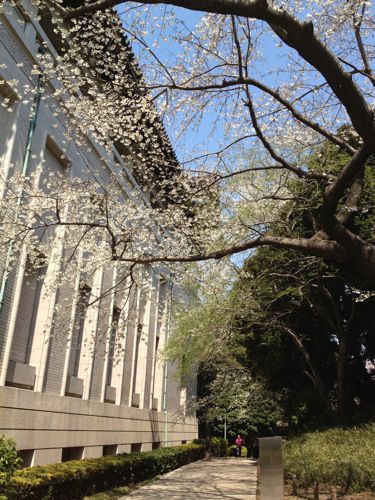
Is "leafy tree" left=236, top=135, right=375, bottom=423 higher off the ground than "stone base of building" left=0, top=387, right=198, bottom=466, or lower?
higher

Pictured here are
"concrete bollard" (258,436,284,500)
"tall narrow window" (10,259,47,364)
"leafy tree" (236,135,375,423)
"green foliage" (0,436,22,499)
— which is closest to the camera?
"green foliage" (0,436,22,499)

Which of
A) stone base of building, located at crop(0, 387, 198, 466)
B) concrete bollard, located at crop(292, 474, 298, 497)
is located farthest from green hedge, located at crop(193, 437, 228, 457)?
concrete bollard, located at crop(292, 474, 298, 497)

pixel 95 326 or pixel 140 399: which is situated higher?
pixel 95 326

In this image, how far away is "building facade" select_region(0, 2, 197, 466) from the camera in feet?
33.2

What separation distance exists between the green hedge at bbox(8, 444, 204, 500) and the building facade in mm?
1020

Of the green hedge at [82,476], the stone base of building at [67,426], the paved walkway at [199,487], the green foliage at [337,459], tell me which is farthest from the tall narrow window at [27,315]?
the green foliage at [337,459]

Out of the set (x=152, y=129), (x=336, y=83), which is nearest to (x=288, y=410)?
(x=152, y=129)

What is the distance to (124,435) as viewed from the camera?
17.1 metres

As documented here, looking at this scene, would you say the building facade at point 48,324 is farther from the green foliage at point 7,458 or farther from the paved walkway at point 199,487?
the green foliage at point 7,458

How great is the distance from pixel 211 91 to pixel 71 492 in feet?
28.0

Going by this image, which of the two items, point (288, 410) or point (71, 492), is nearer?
point (71, 492)

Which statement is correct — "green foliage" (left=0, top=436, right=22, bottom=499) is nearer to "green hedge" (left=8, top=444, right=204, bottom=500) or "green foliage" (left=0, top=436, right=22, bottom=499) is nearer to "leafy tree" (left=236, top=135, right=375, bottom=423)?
"green hedge" (left=8, top=444, right=204, bottom=500)

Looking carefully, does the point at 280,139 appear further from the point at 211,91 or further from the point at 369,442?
the point at 369,442

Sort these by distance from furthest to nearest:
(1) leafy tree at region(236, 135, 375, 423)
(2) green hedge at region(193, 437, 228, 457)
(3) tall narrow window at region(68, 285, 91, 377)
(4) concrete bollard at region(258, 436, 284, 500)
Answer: (2) green hedge at region(193, 437, 228, 457), (1) leafy tree at region(236, 135, 375, 423), (3) tall narrow window at region(68, 285, 91, 377), (4) concrete bollard at region(258, 436, 284, 500)
